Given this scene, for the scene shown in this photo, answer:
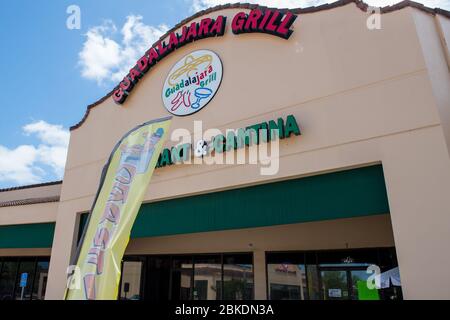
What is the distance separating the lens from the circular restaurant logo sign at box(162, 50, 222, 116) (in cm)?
1121

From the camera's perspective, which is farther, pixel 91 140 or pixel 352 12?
pixel 91 140

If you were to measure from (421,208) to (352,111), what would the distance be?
2550 mm

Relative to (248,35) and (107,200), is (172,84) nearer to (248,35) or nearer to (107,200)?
(248,35)

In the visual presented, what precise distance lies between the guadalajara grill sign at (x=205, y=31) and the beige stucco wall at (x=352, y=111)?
246 millimetres

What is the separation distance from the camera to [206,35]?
1164 cm

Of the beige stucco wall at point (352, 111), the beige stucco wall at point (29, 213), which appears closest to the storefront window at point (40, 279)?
the beige stucco wall at point (29, 213)

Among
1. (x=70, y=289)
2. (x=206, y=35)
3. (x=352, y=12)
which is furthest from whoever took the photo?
(x=206, y=35)

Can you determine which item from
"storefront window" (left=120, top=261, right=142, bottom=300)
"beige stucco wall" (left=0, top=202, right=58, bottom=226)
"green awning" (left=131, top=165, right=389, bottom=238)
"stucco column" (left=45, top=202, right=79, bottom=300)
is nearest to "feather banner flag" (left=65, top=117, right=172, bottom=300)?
"green awning" (left=131, top=165, right=389, bottom=238)

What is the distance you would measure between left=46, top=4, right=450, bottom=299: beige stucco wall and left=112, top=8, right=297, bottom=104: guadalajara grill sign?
246mm

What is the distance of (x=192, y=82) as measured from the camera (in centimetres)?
1173

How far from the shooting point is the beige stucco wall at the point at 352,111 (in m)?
6.83

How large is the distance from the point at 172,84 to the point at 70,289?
7.73 metres

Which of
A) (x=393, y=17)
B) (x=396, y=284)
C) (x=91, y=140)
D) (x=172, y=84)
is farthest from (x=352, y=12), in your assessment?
(x=91, y=140)

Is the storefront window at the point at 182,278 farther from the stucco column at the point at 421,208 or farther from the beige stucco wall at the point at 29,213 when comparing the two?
the stucco column at the point at 421,208
